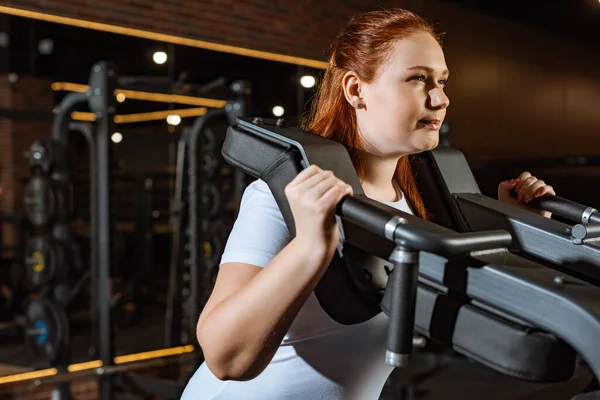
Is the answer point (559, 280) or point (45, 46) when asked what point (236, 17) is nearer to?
point (45, 46)

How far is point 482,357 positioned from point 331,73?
69 cm

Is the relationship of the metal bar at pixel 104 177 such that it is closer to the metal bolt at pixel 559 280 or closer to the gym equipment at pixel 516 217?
the gym equipment at pixel 516 217

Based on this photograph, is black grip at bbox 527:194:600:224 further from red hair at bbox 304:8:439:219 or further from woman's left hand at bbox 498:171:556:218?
red hair at bbox 304:8:439:219

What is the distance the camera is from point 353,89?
4.10ft

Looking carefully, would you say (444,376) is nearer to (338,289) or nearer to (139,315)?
(139,315)

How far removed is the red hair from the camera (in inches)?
47.6

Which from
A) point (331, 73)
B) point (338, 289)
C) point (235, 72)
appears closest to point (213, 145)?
point (235, 72)

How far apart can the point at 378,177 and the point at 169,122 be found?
394 cm

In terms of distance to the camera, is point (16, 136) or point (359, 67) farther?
point (16, 136)

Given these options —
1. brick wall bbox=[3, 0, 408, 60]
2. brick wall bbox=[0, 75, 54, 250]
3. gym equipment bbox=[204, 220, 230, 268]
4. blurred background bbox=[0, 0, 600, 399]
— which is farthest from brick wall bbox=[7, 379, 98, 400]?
brick wall bbox=[3, 0, 408, 60]

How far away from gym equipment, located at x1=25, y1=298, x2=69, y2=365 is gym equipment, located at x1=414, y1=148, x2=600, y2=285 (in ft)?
10.6

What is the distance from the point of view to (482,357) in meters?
0.90

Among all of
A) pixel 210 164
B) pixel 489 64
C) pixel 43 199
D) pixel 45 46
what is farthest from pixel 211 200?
pixel 489 64

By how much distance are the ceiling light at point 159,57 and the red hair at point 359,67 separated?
3.82 m
